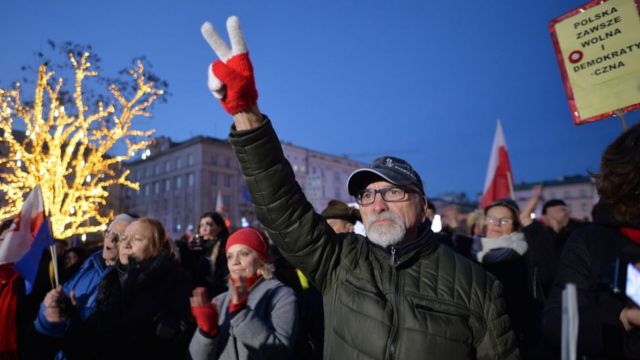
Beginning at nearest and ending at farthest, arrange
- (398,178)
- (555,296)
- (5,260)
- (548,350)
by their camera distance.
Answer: (555,296) < (398,178) < (5,260) < (548,350)

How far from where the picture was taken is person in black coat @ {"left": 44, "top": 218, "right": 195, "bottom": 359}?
3090 millimetres

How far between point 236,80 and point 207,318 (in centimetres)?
165

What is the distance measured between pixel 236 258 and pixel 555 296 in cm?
226

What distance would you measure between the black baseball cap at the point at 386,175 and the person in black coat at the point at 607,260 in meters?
0.85

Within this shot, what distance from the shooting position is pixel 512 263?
4168mm

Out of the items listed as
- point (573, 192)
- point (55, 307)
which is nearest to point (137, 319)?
point (55, 307)

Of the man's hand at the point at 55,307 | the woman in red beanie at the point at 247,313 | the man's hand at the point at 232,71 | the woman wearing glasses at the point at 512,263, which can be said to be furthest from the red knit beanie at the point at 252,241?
the woman wearing glasses at the point at 512,263

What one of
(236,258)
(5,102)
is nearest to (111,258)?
(236,258)

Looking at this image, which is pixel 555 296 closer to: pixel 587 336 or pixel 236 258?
pixel 587 336

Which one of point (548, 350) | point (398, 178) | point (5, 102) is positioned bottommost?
point (548, 350)

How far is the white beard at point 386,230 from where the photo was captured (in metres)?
2.15

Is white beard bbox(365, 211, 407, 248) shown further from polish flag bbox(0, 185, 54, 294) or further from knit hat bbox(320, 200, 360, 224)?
polish flag bbox(0, 185, 54, 294)

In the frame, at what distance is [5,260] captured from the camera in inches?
127

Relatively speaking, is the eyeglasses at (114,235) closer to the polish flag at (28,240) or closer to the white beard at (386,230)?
the polish flag at (28,240)
